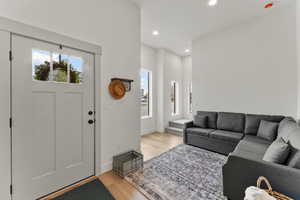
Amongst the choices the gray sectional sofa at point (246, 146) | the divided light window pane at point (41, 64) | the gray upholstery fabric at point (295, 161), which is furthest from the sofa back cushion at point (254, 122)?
the divided light window pane at point (41, 64)

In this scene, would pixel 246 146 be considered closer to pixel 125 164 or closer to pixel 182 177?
pixel 182 177

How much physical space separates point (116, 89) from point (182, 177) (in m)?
1.86

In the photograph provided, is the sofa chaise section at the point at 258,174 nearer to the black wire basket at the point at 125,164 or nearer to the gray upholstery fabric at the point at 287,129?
the gray upholstery fabric at the point at 287,129

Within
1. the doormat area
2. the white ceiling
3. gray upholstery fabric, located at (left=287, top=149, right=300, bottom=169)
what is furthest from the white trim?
gray upholstery fabric, located at (left=287, top=149, right=300, bottom=169)

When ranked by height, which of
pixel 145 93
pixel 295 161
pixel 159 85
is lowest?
pixel 295 161

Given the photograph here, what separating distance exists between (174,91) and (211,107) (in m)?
2.06

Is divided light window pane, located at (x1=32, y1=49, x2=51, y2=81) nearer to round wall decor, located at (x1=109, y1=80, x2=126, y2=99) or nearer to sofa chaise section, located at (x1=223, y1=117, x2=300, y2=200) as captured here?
round wall decor, located at (x1=109, y1=80, x2=126, y2=99)

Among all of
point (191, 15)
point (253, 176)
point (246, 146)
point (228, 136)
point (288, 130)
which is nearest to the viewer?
point (253, 176)

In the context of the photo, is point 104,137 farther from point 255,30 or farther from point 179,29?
point 255,30

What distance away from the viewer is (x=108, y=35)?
2357mm

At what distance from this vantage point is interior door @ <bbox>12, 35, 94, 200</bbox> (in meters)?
1.57

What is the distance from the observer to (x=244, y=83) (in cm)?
338

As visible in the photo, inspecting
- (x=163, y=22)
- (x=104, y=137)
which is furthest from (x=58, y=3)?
(x=163, y=22)

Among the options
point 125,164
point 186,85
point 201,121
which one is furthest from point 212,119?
point 125,164
